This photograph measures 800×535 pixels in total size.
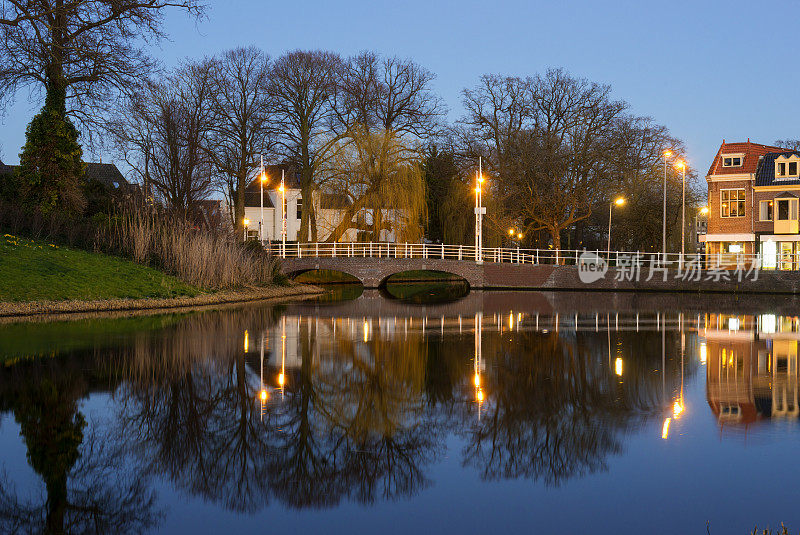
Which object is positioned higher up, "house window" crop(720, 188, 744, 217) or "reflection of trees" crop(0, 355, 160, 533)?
"house window" crop(720, 188, 744, 217)

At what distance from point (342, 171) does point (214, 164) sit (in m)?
7.84

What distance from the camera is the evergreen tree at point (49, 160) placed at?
2914 centimetres

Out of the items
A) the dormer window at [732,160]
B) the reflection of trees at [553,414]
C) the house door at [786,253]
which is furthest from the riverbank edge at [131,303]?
the dormer window at [732,160]

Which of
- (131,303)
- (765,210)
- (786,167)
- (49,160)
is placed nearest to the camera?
(131,303)

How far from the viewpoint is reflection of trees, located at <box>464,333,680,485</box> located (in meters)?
6.32

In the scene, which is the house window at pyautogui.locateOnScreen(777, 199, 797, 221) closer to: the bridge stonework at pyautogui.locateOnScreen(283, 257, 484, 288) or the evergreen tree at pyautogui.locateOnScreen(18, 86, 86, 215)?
the bridge stonework at pyautogui.locateOnScreen(283, 257, 484, 288)

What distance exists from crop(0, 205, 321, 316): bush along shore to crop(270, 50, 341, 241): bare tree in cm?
1295

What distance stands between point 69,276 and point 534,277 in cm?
2713

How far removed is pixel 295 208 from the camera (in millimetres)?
73312

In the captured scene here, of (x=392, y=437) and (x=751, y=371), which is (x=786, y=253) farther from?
(x=392, y=437)

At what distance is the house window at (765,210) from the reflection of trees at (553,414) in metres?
39.3

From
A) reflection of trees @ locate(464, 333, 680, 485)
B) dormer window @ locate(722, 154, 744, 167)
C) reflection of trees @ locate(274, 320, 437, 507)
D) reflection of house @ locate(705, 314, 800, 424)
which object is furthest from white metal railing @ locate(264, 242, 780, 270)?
reflection of trees @ locate(274, 320, 437, 507)

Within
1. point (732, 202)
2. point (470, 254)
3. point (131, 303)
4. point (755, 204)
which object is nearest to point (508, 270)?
point (470, 254)

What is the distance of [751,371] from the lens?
37.3 ft
